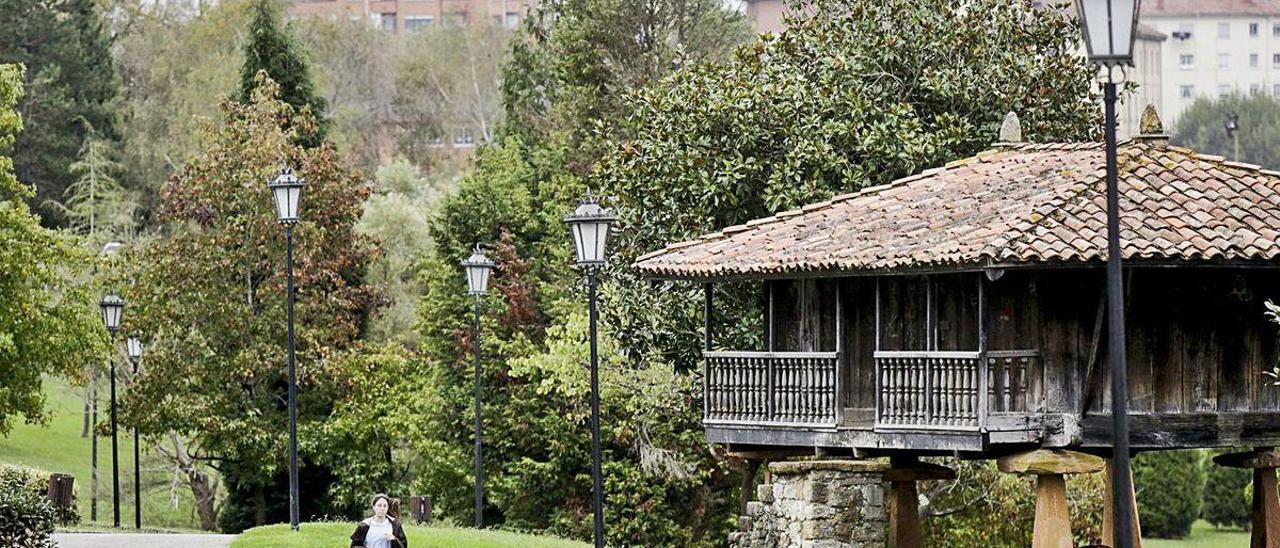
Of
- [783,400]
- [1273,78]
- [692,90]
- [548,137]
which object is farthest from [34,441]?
[1273,78]

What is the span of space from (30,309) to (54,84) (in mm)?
35671

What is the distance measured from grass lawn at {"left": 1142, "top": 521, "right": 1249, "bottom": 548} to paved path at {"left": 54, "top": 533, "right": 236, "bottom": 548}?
87.7 ft

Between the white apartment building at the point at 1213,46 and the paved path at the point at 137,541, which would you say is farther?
the white apartment building at the point at 1213,46

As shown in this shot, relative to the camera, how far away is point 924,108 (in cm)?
3066

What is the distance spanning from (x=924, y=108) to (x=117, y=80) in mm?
43752

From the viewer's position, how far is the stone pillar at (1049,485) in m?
21.0

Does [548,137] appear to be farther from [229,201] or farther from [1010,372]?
[1010,372]

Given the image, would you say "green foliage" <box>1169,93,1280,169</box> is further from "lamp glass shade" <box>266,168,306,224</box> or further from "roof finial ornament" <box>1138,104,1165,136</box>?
"lamp glass shade" <box>266,168,306,224</box>

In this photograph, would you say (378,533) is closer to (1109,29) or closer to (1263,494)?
(1109,29)

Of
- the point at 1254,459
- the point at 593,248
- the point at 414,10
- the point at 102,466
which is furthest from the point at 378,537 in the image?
the point at 414,10

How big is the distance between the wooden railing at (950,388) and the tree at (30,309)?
593 inches

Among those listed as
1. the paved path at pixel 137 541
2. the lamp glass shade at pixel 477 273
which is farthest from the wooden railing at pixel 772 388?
the lamp glass shade at pixel 477 273

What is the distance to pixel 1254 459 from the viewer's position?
24125 mm

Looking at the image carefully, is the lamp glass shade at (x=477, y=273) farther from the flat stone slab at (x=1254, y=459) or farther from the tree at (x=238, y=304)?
the flat stone slab at (x=1254, y=459)
